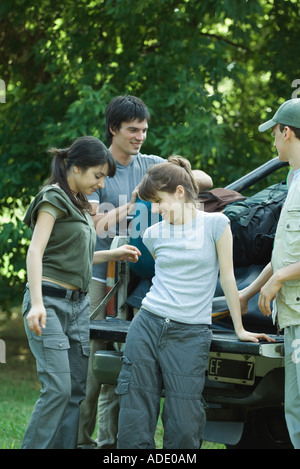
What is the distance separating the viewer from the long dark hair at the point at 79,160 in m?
3.52

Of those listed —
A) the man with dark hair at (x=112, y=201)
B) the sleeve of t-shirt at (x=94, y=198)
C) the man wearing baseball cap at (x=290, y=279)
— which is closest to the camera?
the man wearing baseball cap at (x=290, y=279)

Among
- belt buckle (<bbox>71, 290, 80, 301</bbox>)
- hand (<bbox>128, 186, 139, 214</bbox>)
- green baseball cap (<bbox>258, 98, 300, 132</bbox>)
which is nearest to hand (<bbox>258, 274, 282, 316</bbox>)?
green baseball cap (<bbox>258, 98, 300, 132</bbox>)

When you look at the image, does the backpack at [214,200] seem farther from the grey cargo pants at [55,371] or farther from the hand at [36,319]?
the hand at [36,319]

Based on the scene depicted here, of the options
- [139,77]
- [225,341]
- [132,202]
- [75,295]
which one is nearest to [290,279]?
[225,341]

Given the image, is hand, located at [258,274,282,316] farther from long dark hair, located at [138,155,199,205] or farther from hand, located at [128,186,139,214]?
hand, located at [128,186,139,214]

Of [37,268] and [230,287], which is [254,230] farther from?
[37,268]

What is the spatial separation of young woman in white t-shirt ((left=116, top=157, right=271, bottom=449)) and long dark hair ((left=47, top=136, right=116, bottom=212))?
276 mm

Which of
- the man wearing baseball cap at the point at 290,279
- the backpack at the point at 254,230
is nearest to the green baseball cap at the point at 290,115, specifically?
the man wearing baseball cap at the point at 290,279

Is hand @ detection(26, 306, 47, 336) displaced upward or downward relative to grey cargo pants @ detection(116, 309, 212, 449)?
upward

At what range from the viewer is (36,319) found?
3166 millimetres

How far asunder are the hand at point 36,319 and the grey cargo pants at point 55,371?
0.15m

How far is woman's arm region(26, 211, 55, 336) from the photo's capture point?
3.18 meters

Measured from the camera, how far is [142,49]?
869 centimetres

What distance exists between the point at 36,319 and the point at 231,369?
0.93m
